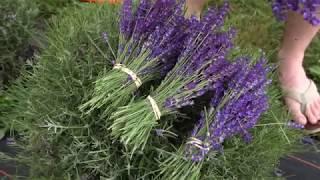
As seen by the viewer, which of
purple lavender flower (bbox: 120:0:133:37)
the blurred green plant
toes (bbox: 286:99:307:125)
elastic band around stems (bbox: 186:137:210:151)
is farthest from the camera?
toes (bbox: 286:99:307:125)

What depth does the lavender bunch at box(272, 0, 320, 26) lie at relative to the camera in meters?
1.14

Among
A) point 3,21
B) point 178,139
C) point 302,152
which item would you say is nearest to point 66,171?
point 178,139

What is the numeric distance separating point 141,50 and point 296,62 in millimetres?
1026

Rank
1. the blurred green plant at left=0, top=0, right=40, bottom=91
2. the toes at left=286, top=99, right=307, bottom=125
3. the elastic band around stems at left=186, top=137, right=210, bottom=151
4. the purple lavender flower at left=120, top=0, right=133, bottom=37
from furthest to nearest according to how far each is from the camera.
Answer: the toes at left=286, top=99, right=307, bottom=125 < the blurred green plant at left=0, top=0, right=40, bottom=91 < the purple lavender flower at left=120, top=0, right=133, bottom=37 < the elastic band around stems at left=186, top=137, right=210, bottom=151

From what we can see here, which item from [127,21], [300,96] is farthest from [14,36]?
[300,96]

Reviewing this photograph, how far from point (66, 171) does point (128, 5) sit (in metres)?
0.45

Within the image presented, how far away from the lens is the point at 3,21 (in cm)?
181

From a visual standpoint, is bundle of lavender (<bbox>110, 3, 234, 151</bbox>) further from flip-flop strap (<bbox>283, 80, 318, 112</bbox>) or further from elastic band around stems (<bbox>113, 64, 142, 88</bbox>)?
flip-flop strap (<bbox>283, 80, 318, 112</bbox>)

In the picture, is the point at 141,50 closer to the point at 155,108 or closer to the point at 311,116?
the point at 155,108

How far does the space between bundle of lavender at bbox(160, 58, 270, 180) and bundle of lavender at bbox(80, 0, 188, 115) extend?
0.16 m

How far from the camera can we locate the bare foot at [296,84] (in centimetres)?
196

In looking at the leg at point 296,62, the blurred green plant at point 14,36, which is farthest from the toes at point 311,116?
the blurred green plant at point 14,36

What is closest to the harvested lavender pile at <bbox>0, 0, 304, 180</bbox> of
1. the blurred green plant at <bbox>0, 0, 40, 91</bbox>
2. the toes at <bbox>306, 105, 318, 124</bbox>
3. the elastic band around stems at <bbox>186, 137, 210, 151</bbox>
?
the elastic band around stems at <bbox>186, 137, 210, 151</bbox>

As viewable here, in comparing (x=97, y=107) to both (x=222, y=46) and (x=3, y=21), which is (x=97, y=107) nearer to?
(x=222, y=46)
